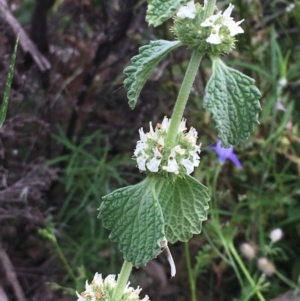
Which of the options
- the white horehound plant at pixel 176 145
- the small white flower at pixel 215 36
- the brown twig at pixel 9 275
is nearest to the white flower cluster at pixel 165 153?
the white horehound plant at pixel 176 145

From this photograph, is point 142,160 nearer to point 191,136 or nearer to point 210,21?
point 191,136

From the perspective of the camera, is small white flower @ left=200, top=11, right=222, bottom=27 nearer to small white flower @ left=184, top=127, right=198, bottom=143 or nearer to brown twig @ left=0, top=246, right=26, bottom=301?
small white flower @ left=184, top=127, right=198, bottom=143

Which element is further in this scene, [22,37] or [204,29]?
[22,37]

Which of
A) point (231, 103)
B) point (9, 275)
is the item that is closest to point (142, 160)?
point (231, 103)

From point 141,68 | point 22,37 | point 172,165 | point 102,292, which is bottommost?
point 102,292

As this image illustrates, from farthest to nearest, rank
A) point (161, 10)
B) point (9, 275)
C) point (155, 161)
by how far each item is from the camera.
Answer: point (9, 275), point (155, 161), point (161, 10)

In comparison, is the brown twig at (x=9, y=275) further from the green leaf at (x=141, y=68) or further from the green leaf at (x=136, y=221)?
the green leaf at (x=141, y=68)

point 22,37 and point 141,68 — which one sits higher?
point 22,37

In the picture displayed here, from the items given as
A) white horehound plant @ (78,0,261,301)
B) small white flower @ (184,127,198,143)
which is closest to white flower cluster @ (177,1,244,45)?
white horehound plant @ (78,0,261,301)
